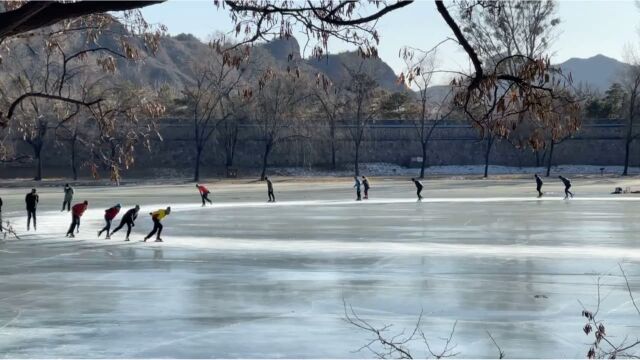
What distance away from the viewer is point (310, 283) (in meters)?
16.0

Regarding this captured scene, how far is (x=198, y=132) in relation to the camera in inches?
2906

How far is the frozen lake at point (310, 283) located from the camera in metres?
11.2

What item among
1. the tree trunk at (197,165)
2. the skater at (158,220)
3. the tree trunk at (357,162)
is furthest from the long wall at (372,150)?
the skater at (158,220)

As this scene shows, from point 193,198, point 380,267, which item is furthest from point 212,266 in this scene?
point 193,198

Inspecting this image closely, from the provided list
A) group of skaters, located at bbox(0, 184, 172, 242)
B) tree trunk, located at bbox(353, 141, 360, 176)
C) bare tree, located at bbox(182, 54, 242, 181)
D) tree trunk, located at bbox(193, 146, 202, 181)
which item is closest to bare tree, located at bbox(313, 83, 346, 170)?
tree trunk, located at bbox(353, 141, 360, 176)

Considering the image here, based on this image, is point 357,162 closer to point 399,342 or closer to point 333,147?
point 333,147

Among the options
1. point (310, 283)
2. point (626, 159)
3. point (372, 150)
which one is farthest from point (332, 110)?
point (310, 283)

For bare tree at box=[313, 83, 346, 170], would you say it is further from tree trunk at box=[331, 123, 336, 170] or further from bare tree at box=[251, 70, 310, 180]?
bare tree at box=[251, 70, 310, 180]

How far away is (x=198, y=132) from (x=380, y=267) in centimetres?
5696

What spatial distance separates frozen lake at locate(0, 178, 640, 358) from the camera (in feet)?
36.6

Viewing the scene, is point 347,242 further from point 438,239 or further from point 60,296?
point 60,296

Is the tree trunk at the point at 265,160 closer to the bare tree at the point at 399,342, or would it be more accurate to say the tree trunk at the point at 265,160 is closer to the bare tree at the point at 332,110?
the bare tree at the point at 332,110

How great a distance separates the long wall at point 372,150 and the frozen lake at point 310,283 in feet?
134

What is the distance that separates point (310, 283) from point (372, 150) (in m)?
62.0
